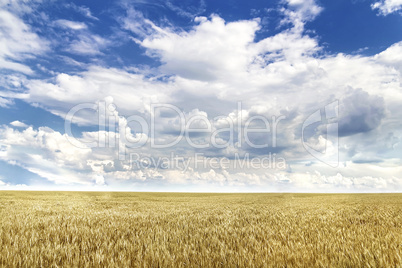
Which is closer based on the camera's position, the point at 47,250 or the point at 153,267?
the point at 153,267

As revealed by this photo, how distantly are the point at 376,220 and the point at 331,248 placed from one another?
6.16 meters

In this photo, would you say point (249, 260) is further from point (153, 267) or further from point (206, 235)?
point (206, 235)

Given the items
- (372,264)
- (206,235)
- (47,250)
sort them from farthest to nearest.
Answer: (206,235) < (47,250) < (372,264)

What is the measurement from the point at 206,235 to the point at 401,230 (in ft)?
17.9

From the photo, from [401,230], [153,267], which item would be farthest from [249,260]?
[401,230]

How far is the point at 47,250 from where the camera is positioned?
557cm

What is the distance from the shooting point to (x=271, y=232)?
7.41 m

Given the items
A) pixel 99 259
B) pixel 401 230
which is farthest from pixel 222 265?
pixel 401 230

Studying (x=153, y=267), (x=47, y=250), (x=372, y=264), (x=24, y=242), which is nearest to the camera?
(x=372, y=264)

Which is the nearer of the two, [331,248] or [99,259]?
[99,259]

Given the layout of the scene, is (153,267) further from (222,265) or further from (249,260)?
(249,260)

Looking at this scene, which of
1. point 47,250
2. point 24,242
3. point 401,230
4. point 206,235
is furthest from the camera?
point 401,230

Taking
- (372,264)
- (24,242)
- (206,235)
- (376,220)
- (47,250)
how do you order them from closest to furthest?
(372,264), (47,250), (24,242), (206,235), (376,220)

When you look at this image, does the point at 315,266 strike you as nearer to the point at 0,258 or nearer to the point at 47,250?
the point at 47,250
